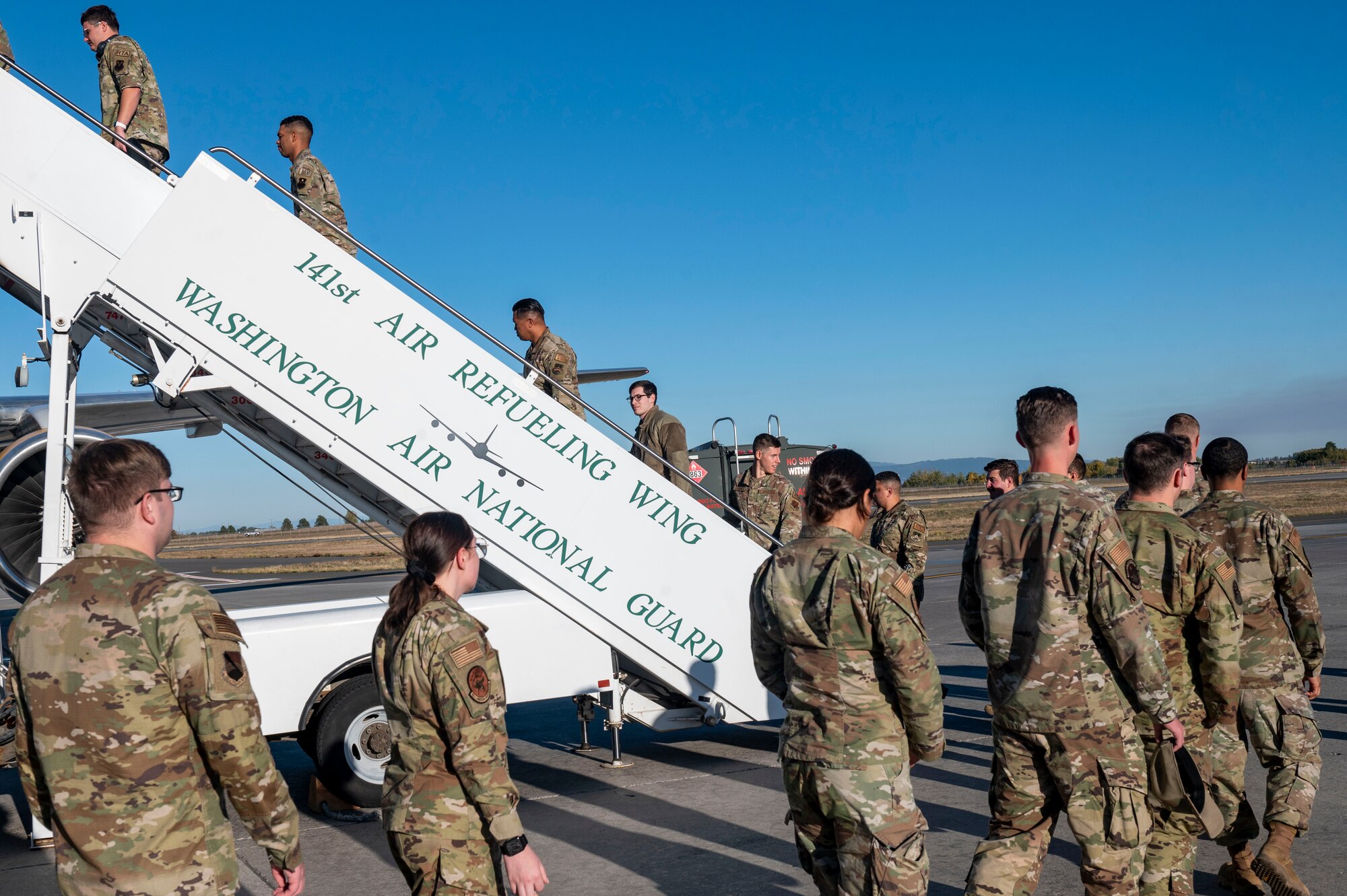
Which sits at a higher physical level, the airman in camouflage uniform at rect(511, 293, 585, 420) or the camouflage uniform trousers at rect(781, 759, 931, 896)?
the airman in camouflage uniform at rect(511, 293, 585, 420)

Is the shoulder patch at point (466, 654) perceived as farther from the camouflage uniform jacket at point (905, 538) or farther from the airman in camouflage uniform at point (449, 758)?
the camouflage uniform jacket at point (905, 538)

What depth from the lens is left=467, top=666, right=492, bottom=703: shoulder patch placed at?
2.98 m

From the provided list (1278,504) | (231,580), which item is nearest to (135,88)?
(231,580)

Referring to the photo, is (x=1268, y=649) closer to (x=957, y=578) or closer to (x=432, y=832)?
(x=432, y=832)

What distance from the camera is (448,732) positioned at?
117 inches

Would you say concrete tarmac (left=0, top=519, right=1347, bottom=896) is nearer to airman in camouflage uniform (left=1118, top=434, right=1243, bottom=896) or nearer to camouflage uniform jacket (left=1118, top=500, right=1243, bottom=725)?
airman in camouflage uniform (left=1118, top=434, right=1243, bottom=896)

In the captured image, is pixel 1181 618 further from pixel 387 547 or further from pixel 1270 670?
pixel 387 547

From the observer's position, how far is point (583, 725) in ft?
24.2

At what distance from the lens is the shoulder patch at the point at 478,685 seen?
2977 millimetres

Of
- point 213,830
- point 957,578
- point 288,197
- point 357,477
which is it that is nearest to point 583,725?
point 357,477

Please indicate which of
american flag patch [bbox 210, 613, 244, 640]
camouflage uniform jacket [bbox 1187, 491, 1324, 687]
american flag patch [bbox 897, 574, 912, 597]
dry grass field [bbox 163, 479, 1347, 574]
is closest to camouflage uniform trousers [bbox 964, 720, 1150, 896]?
american flag patch [bbox 897, 574, 912, 597]

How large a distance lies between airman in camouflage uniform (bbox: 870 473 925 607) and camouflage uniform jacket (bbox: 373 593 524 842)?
5.21 m

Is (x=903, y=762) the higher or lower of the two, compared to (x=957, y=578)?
lower

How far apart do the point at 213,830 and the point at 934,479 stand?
112 meters
